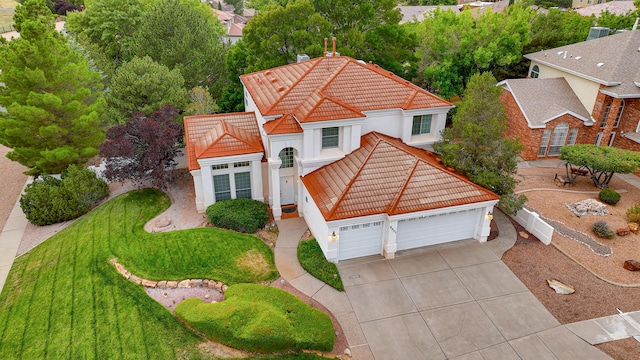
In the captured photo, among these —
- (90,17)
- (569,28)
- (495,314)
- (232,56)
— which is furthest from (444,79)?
(90,17)

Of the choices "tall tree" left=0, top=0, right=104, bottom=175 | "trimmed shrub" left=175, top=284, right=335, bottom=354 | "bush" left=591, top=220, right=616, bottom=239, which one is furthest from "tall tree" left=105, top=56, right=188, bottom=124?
"bush" left=591, top=220, right=616, bottom=239

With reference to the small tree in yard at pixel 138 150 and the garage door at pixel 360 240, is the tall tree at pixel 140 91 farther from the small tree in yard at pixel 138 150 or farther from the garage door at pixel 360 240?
the garage door at pixel 360 240

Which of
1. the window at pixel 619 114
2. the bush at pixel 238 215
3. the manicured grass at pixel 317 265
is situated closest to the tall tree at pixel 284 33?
the bush at pixel 238 215

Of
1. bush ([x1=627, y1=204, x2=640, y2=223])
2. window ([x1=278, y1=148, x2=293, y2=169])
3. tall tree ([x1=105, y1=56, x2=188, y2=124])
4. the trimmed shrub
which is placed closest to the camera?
the trimmed shrub

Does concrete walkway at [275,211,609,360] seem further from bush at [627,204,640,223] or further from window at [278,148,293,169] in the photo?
bush at [627,204,640,223]

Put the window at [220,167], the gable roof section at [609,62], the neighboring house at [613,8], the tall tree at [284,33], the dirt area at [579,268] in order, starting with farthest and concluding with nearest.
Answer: the neighboring house at [613,8], the tall tree at [284,33], the gable roof section at [609,62], the window at [220,167], the dirt area at [579,268]
